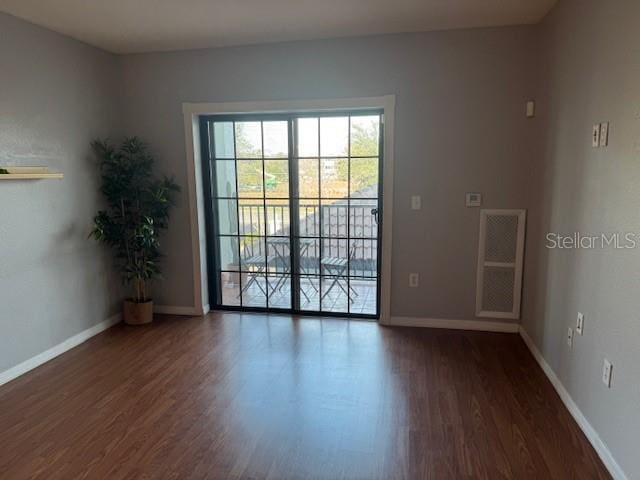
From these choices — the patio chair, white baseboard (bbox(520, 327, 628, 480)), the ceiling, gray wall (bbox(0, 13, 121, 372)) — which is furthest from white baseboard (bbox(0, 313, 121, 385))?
white baseboard (bbox(520, 327, 628, 480))

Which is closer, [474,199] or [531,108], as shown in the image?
[531,108]

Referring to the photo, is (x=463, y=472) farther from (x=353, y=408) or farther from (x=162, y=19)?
(x=162, y=19)

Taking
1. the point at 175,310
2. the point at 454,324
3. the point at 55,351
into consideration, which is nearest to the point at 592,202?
the point at 454,324

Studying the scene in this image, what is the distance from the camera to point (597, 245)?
7.11 feet

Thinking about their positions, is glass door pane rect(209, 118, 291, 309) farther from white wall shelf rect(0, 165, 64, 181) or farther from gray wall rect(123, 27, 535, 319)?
white wall shelf rect(0, 165, 64, 181)

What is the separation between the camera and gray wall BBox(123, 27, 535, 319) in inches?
132

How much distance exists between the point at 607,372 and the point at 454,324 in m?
1.73

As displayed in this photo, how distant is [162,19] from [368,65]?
1643mm

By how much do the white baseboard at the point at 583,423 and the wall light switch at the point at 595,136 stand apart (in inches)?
57.8

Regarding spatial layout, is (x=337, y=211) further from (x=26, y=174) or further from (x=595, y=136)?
(x=26, y=174)

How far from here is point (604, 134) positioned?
6.87 ft

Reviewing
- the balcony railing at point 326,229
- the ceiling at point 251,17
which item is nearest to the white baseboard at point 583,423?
the balcony railing at point 326,229

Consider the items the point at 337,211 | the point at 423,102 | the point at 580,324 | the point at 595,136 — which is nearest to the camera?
the point at 595,136

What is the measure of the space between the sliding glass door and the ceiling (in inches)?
28.2
